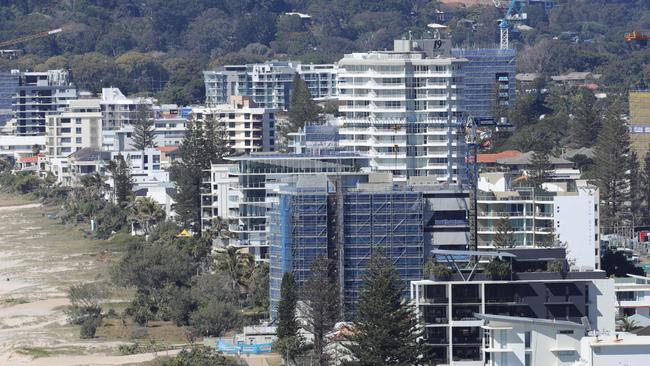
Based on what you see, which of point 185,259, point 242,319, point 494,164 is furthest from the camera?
point 494,164

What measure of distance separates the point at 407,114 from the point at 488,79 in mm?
59812

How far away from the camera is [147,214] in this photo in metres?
95.1

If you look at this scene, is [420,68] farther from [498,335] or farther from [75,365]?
[498,335]

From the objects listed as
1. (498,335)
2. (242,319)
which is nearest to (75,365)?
(242,319)

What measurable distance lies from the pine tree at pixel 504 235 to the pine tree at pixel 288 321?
24.8ft

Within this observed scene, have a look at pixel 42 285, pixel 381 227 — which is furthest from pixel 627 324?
pixel 42 285

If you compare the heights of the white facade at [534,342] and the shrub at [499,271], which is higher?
the shrub at [499,271]

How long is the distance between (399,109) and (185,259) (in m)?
11.8

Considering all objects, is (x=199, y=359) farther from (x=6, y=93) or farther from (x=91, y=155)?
(x=6, y=93)

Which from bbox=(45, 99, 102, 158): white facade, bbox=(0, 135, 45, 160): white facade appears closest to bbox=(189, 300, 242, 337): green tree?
bbox=(45, 99, 102, 158): white facade

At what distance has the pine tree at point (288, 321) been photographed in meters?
57.1

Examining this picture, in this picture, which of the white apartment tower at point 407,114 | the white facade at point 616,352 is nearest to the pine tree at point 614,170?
the white apartment tower at point 407,114

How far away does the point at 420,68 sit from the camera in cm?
8200

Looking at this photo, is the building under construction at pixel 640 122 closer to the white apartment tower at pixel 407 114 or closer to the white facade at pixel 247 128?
the white facade at pixel 247 128
